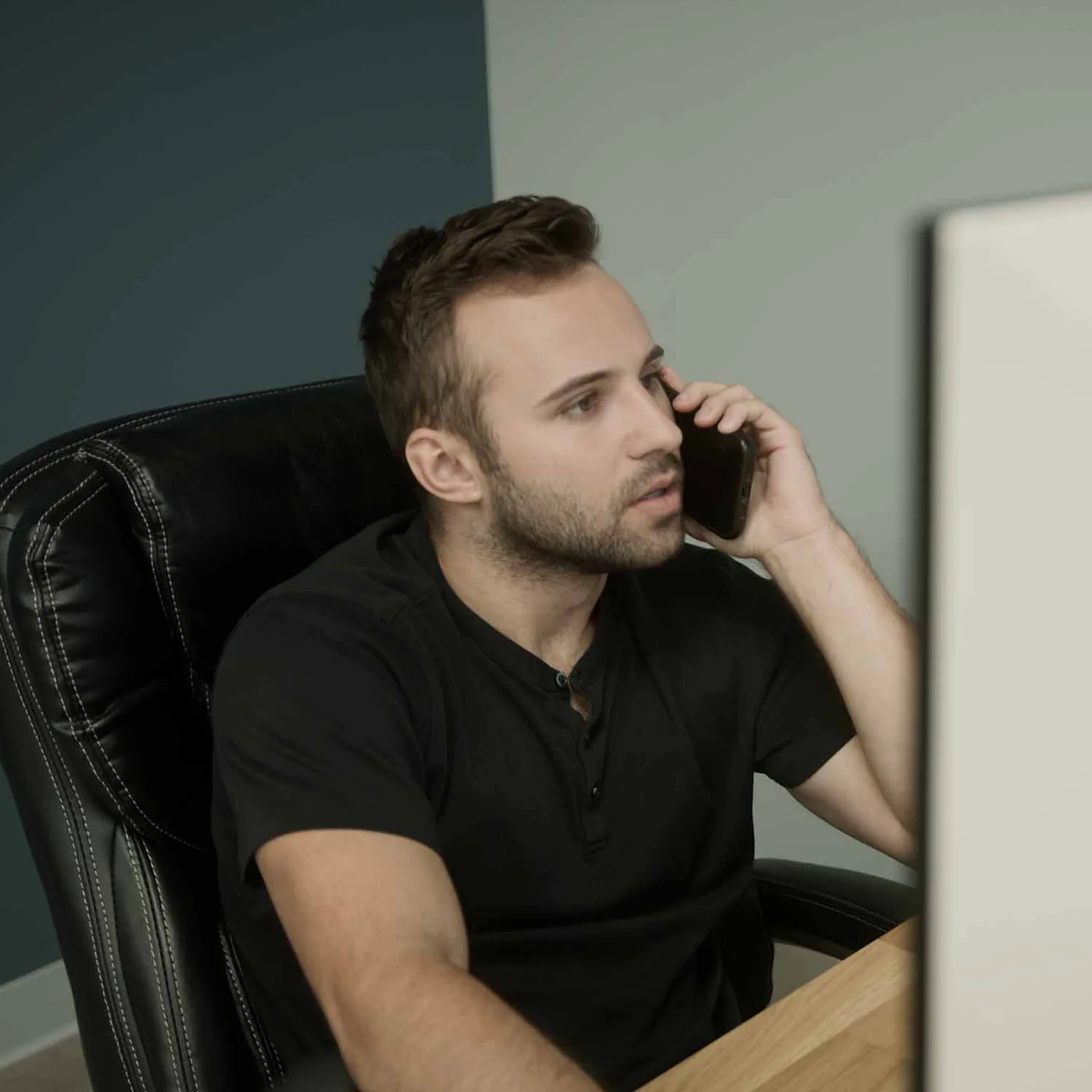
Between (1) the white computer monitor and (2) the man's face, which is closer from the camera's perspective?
(1) the white computer monitor

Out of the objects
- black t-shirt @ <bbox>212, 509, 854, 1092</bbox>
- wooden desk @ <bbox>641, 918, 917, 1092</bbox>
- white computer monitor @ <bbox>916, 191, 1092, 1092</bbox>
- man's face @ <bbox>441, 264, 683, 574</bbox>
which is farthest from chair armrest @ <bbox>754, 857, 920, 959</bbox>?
white computer monitor @ <bbox>916, 191, 1092, 1092</bbox>

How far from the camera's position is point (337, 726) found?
98 centimetres

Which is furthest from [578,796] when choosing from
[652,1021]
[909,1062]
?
[909,1062]

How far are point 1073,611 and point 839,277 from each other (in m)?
1.54

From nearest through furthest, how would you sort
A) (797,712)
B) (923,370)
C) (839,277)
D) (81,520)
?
(923,370) < (81,520) < (797,712) < (839,277)

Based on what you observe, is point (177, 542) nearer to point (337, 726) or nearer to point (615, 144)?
point (337, 726)

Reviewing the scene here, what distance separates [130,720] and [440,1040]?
35cm

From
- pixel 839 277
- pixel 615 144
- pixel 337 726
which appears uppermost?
pixel 615 144

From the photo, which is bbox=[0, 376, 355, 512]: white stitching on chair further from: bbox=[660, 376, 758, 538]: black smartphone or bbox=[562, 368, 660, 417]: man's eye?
bbox=[660, 376, 758, 538]: black smartphone

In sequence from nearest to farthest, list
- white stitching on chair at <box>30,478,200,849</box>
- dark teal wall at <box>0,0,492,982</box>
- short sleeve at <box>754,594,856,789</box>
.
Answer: white stitching on chair at <box>30,478,200,849</box> < short sleeve at <box>754,594,856,789</box> < dark teal wall at <box>0,0,492,982</box>

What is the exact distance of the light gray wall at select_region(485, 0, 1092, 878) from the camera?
1.53 m

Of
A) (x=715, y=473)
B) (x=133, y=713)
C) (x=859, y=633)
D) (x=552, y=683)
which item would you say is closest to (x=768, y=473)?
(x=715, y=473)

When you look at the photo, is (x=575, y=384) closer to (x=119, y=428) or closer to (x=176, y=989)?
(x=119, y=428)

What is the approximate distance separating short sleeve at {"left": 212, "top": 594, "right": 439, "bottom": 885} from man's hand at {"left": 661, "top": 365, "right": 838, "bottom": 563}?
1.33 ft
